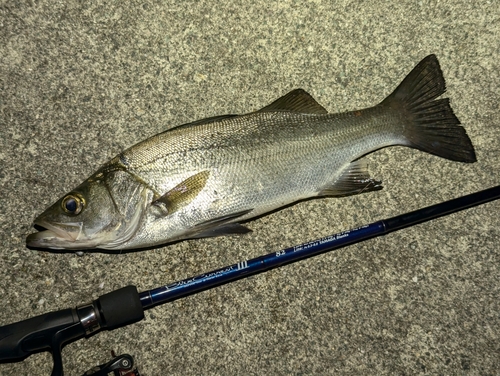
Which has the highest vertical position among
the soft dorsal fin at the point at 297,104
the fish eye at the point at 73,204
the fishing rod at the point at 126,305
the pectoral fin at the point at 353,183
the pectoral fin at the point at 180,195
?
the soft dorsal fin at the point at 297,104

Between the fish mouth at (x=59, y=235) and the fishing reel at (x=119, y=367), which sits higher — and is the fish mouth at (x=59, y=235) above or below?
above

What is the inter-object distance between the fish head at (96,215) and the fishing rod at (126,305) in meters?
0.28

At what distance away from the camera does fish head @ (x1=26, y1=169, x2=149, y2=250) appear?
2031 mm

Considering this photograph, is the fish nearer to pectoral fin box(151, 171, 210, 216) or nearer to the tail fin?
pectoral fin box(151, 171, 210, 216)

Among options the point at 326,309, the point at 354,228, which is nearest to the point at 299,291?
the point at 326,309

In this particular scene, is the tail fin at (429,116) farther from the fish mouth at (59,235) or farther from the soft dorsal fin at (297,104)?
the fish mouth at (59,235)

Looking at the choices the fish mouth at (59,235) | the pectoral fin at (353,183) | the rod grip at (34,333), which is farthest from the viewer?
the pectoral fin at (353,183)

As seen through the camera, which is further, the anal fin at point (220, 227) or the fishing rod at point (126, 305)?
the anal fin at point (220, 227)

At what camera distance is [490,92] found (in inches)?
102

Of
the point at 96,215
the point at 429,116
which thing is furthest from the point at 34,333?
the point at 429,116

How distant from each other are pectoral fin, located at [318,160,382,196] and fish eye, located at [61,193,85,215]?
1.22 metres

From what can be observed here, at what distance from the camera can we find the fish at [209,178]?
2059 mm

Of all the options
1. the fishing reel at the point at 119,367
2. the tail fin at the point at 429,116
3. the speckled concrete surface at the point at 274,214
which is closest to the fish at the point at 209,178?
the tail fin at the point at 429,116

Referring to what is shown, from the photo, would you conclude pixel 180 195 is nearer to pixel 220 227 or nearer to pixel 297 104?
pixel 220 227
